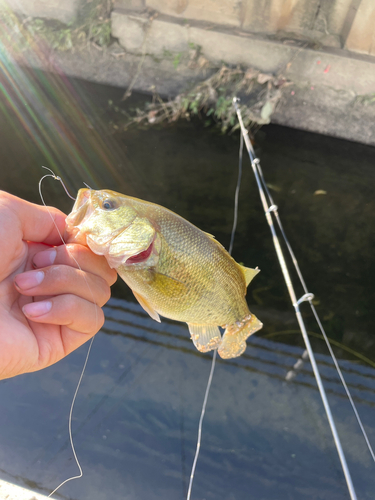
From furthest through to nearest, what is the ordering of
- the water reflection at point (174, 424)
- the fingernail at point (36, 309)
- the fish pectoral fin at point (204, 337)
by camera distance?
the water reflection at point (174, 424) < the fish pectoral fin at point (204, 337) < the fingernail at point (36, 309)

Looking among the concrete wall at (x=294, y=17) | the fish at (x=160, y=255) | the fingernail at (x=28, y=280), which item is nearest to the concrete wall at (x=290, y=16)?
the concrete wall at (x=294, y=17)

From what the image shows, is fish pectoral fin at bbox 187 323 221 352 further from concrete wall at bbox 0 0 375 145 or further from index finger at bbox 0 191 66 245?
concrete wall at bbox 0 0 375 145

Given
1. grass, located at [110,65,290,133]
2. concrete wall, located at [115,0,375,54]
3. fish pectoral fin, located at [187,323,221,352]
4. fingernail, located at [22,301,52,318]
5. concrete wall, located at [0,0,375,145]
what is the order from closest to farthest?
fingernail, located at [22,301,52,318], fish pectoral fin, located at [187,323,221,352], concrete wall, located at [115,0,375,54], concrete wall, located at [0,0,375,145], grass, located at [110,65,290,133]

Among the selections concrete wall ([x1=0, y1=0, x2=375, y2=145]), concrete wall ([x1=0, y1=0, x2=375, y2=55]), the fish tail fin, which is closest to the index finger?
the fish tail fin

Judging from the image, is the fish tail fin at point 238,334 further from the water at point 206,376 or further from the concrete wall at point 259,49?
the concrete wall at point 259,49

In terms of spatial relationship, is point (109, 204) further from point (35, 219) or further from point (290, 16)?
point (290, 16)

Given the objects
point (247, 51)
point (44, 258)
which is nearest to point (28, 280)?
point (44, 258)

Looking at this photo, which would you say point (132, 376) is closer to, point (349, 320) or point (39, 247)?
point (39, 247)
